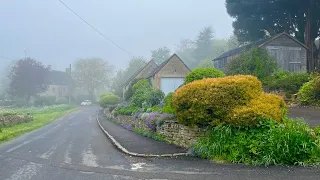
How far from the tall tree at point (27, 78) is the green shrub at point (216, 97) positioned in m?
52.1

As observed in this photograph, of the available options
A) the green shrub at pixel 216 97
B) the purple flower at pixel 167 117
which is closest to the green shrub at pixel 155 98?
the purple flower at pixel 167 117

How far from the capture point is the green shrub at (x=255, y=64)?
22859 mm

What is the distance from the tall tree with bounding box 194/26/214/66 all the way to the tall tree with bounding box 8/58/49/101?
4266 centimetres

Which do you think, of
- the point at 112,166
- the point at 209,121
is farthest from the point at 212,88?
the point at 112,166

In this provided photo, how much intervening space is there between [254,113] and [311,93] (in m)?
8.66


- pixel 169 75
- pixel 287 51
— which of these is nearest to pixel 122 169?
pixel 169 75

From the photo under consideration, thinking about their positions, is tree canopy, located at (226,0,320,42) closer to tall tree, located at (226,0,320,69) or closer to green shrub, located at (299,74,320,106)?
tall tree, located at (226,0,320,69)

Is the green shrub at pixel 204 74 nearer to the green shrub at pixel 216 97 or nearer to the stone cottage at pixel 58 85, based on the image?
the green shrub at pixel 216 97

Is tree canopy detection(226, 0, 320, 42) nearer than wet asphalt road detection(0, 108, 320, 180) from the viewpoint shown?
No

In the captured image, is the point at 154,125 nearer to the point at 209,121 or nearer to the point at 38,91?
the point at 209,121

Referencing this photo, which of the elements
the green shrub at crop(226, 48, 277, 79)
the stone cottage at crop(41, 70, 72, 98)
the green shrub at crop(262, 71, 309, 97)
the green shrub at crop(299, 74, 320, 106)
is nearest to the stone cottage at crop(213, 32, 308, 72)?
the green shrub at crop(226, 48, 277, 79)

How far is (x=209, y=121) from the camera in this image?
8531mm

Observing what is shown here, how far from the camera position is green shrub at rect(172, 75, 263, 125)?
321 inches

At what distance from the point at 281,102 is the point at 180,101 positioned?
315 cm
